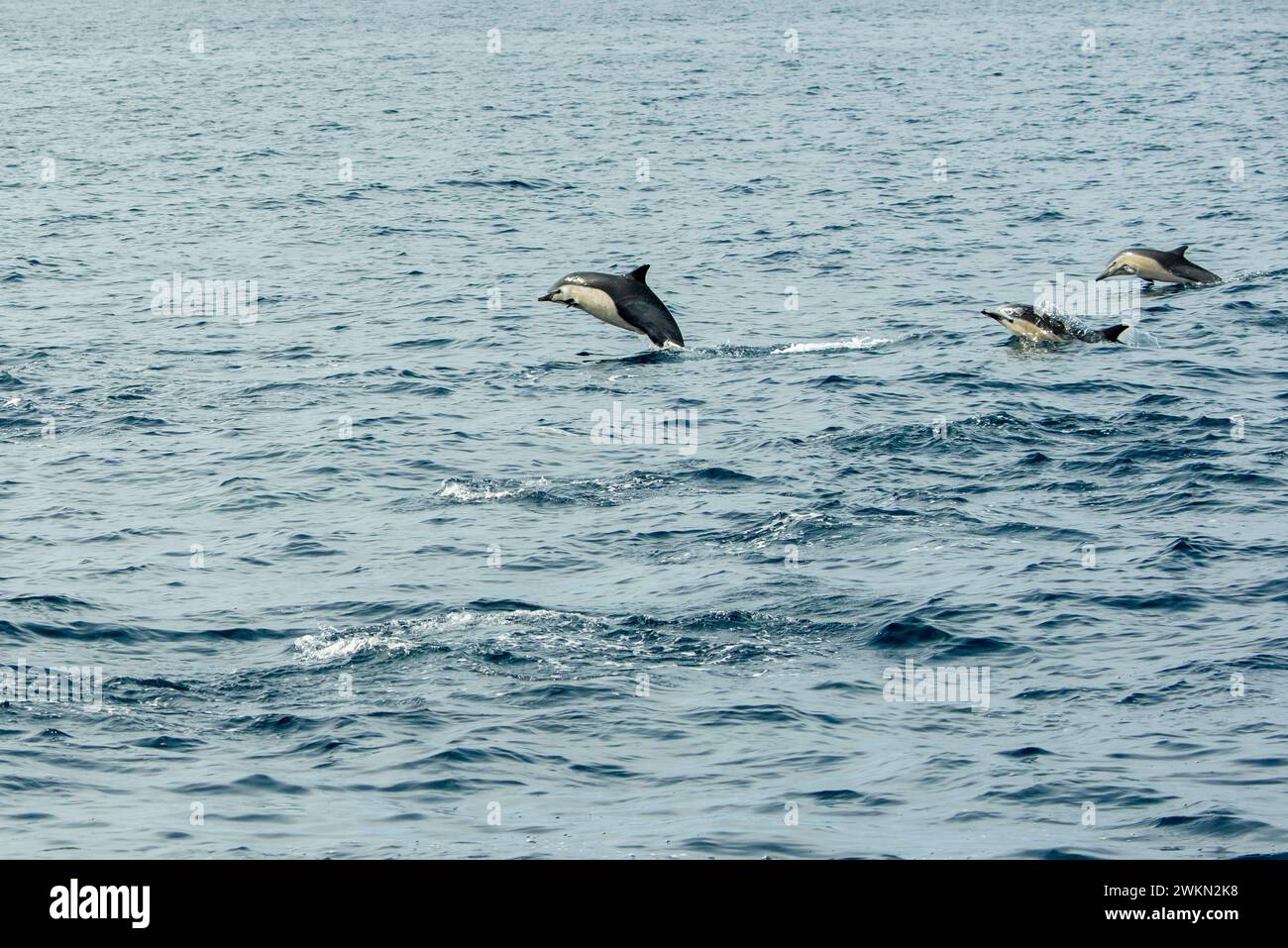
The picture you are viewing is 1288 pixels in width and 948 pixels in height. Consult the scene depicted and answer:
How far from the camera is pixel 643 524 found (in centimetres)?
2261

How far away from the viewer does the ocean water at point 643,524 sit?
15.0 m

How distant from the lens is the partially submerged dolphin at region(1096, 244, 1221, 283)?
3616 cm

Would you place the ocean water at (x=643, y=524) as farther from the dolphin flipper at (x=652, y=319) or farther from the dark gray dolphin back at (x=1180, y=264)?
the dolphin flipper at (x=652, y=319)

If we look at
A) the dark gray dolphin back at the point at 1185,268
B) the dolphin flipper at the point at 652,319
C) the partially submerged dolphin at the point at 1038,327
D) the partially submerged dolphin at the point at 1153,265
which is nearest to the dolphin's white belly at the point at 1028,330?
the partially submerged dolphin at the point at 1038,327

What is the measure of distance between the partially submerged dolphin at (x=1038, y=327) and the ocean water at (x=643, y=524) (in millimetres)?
548

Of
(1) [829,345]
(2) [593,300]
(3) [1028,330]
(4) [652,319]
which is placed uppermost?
(2) [593,300]

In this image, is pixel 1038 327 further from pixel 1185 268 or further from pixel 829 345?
pixel 1185 268

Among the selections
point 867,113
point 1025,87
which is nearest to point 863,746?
point 867,113

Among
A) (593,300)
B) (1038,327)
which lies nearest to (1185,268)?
(1038,327)

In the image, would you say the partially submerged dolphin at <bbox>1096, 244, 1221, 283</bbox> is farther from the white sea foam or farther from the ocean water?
the white sea foam

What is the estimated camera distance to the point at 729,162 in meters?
59.6

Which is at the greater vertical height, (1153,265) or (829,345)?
(1153,265)

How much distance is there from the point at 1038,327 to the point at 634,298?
7.50 metres
